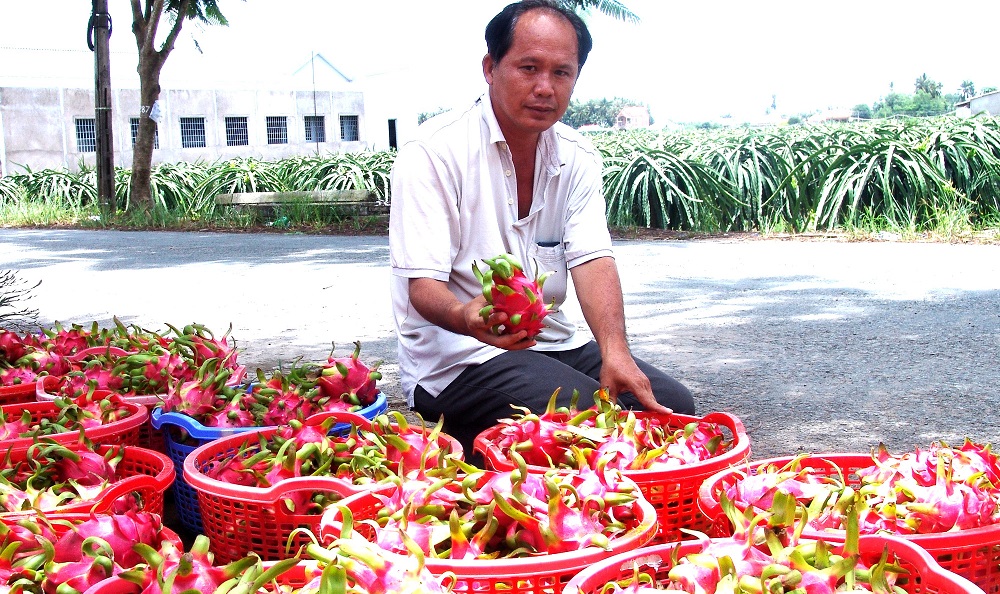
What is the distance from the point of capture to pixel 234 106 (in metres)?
32.2

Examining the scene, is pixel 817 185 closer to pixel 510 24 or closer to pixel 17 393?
pixel 510 24

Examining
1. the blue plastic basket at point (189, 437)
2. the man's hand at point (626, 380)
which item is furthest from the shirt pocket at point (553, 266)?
the blue plastic basket at point (189, 437)

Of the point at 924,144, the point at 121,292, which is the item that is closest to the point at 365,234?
the point at 121,292

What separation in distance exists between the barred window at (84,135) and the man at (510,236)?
93.0ft

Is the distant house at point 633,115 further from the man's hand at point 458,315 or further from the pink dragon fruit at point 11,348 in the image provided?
the man's hand at point 458,315

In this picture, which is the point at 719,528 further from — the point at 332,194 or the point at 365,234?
the point at 332,194

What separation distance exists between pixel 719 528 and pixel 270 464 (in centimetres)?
110

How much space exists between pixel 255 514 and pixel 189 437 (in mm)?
849

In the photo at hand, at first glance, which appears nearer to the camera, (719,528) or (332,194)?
(719,528)

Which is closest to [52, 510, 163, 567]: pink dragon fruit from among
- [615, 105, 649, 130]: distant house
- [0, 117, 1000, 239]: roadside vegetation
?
[0, 117, 1000, 239]: roadside vegetation

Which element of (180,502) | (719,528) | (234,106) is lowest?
(180,502)

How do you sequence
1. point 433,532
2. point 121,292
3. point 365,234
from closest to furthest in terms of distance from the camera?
1. point 433,532
2. point 121,292
3. point 365,234

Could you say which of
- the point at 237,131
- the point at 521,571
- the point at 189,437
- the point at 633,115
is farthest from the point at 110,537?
the point at 633,115

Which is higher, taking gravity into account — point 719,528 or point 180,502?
point 719,528
